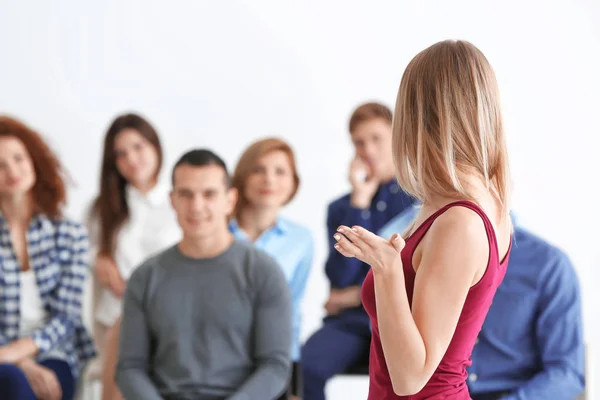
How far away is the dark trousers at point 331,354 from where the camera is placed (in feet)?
9.00

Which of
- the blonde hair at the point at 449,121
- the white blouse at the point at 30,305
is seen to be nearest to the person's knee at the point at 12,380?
the white blouse at the point at 30,305

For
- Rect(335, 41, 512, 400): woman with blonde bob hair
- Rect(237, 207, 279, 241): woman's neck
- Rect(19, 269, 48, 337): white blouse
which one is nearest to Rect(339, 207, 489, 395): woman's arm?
Rect(335, 41, 512, 400): woman with blonde bob hair

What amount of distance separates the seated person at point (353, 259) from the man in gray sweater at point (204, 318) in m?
0.36

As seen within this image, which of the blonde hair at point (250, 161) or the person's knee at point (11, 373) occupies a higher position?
the blonde hair at point (250, 161)

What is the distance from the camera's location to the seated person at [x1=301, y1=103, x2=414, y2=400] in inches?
109

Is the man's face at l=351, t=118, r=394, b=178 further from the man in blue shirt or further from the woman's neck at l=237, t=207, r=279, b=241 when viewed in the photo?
the man in blue shirt

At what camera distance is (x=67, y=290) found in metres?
2.94

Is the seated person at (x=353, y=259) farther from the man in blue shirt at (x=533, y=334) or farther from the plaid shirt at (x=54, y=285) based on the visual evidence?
the plaid shirt at (x=54, y=285)

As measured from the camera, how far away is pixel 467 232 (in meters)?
1.24

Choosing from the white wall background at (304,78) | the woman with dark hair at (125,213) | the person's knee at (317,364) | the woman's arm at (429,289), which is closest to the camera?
the woman's arm at (429,289)

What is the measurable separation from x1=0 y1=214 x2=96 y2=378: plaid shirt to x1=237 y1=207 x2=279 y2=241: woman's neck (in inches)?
22.7

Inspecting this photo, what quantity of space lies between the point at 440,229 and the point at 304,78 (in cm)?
303

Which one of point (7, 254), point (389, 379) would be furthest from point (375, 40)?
point (389, 379)

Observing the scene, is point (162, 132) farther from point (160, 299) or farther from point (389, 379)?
point (389, 379)
